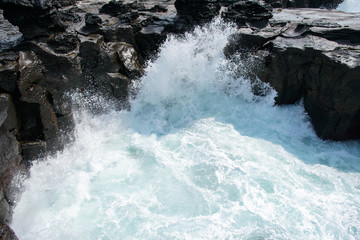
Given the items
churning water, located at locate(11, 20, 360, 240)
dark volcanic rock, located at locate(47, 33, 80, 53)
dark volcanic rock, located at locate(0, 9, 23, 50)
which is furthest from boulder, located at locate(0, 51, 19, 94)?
churning water, located at locate(11, 20, 360, 240)

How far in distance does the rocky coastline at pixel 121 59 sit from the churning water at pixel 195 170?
44 centimetres

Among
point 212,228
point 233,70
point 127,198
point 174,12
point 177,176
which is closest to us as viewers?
point 212,228

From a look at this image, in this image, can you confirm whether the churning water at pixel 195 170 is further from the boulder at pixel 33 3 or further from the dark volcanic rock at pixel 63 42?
the boulder at pixel 33 3

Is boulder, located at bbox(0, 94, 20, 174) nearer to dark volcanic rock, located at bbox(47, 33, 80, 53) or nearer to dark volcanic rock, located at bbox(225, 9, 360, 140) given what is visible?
dark volcanic rock, located at bbox(47, 33, 80, 53)

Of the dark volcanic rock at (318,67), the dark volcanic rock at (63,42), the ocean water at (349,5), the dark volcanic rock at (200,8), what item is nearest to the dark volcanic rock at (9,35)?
the dark volcanic rock at (63,42)

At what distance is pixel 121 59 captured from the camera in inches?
332

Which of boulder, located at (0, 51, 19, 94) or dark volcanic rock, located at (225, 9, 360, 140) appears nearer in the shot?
boulder, located at (0, 51, 19, 94)

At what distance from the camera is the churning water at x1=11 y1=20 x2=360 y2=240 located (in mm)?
5387

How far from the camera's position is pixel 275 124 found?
8.16 metres

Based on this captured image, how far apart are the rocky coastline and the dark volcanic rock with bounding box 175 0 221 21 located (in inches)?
1.2

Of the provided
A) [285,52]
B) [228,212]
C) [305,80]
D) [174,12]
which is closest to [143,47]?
[174,12]

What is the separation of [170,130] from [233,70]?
108 inches

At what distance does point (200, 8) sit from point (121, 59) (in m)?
3.40

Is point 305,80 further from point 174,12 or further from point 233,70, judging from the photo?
point 174,12
